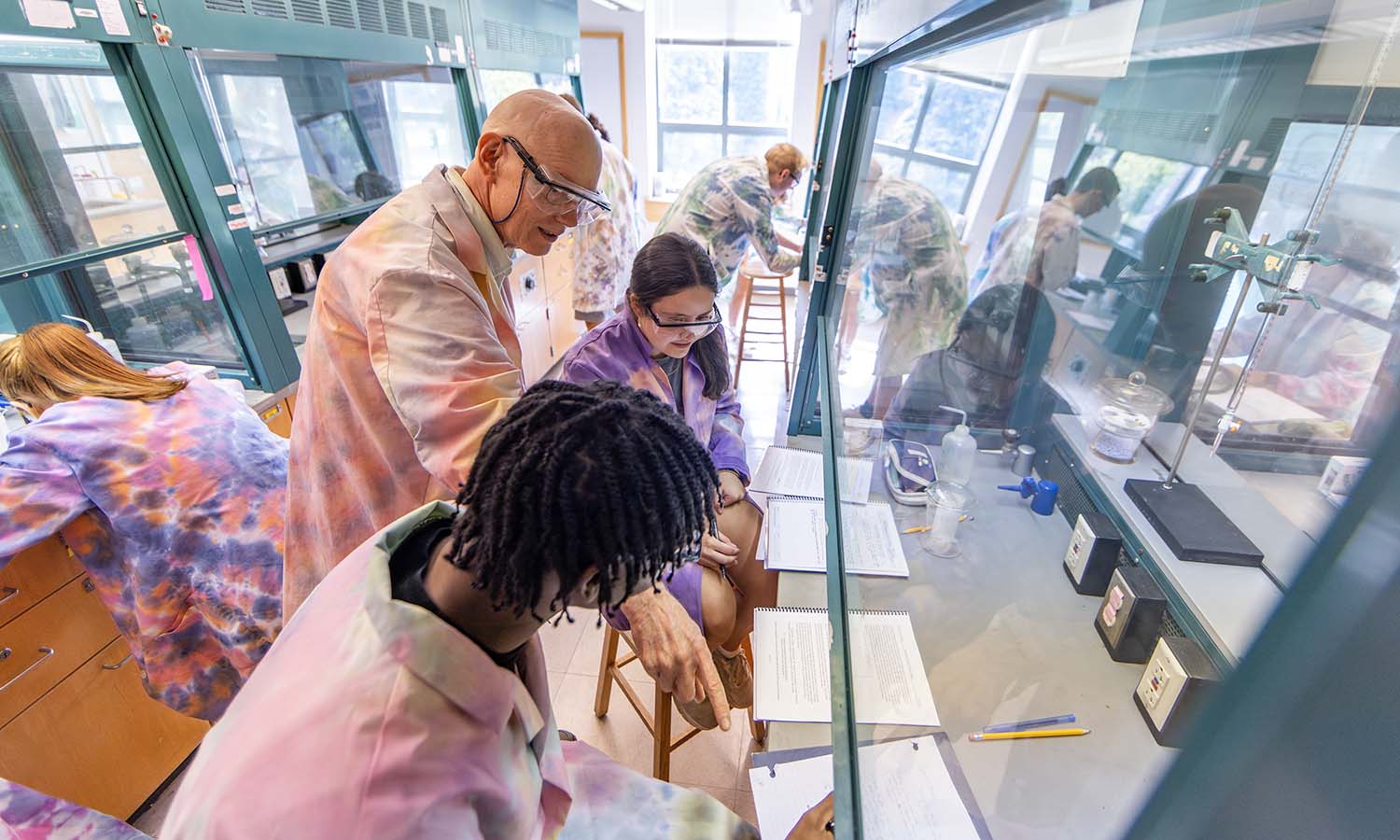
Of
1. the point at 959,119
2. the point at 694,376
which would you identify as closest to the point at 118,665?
the point at 694,376

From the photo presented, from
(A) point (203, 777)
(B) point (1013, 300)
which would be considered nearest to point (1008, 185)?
(B) point (1013, 300)

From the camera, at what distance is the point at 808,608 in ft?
4.59

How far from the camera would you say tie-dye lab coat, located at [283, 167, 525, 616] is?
92 cm

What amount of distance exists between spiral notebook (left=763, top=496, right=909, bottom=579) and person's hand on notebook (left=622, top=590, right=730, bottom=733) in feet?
1.71

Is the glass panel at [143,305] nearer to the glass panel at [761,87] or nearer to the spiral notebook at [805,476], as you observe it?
the spiral notebook at [805,476]

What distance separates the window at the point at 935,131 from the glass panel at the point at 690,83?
14.5ft

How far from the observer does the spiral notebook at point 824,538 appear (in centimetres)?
145

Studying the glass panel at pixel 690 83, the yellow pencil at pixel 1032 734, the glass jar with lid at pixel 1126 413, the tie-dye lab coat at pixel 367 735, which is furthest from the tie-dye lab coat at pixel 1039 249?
the glass panel at pixel 690 83

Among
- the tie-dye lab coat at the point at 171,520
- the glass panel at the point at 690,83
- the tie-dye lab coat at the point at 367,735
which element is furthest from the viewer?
the glass panel at the point at 690,83

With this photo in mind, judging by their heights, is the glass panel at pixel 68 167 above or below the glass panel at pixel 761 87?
below

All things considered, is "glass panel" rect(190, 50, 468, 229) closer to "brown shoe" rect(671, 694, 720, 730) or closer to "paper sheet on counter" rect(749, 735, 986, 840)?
"brown shoe" rect(671, 694, 720, 730)

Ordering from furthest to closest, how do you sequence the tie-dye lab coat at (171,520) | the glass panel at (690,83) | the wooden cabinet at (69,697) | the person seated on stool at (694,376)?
the glass panel at (690,83) → the person seated on stool at (694,376) → the wooden cabinet at (69,697) → the tie-dye lab coat at (171,520)

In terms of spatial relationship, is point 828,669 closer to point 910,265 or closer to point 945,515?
point 945,515

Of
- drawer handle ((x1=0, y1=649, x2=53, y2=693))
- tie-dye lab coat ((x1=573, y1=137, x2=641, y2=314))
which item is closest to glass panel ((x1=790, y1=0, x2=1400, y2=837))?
tie-dye lab coat ((x1=573, y1=137, x2=641, y2=314))
